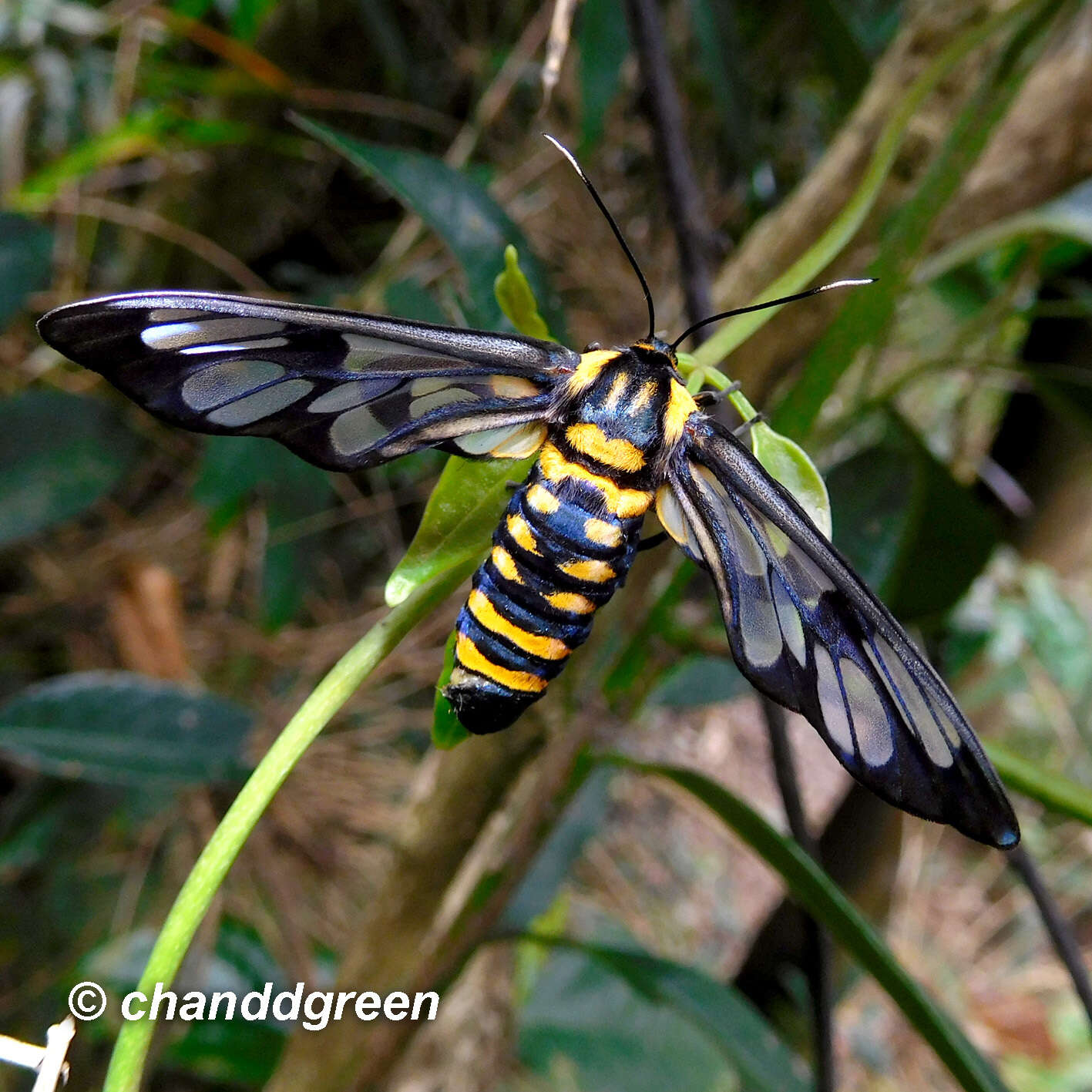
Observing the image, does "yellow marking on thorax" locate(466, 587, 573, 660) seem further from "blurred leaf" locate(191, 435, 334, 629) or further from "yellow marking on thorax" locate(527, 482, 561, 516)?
"blurred leaf" locate(191, 435, 334, 629)

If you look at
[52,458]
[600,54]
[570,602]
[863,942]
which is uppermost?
[600,54]

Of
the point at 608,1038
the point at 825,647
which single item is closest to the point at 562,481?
the point at 825,647

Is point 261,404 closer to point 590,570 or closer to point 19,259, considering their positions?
point 590,570

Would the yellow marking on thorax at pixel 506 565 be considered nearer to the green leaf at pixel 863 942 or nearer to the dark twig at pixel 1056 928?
the green leaf at pixel 863 942

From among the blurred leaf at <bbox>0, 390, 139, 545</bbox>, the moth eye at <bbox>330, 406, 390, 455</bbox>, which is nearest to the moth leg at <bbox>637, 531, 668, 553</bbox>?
the moth eye at <bbox>330, 406, 390, 455</bbox>

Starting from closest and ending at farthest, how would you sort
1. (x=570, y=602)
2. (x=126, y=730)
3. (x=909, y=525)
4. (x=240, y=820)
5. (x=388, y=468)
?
1. (x=240, y=820)
2. (x=570, y=602)
3. (x=909, y=525)
4. (x=126, y=730)
5. (x=388, y=468)
